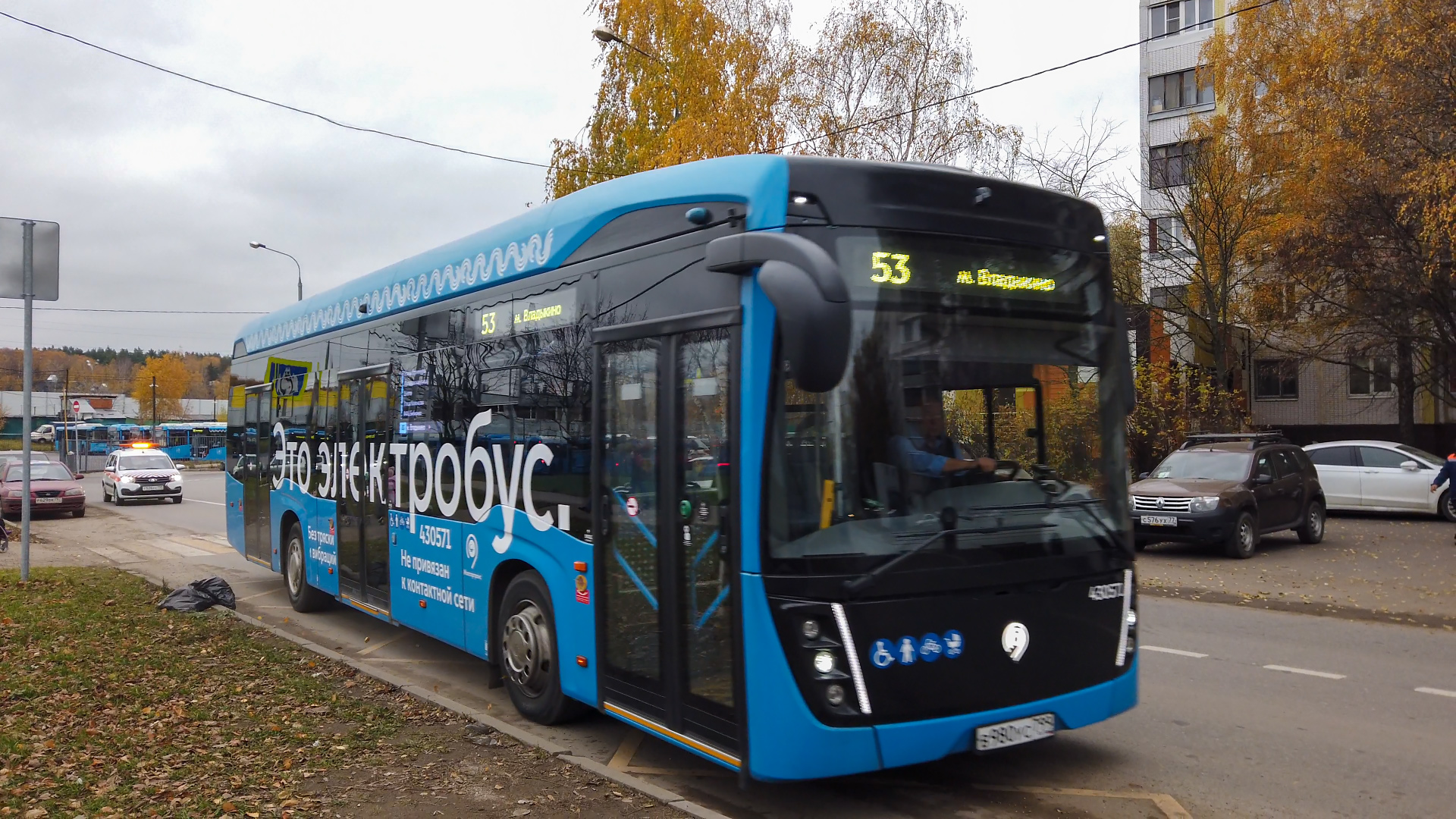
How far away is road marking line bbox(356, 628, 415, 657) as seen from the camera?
9.52m

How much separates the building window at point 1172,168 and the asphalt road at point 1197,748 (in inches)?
904

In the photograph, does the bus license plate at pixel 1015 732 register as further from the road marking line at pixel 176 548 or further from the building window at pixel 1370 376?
the building window at pixel 1370 376

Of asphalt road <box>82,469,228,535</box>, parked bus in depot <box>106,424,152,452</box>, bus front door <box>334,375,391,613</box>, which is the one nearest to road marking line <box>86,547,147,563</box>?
asphalt road <box>82,469,228,535</box>

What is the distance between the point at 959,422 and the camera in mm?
5000

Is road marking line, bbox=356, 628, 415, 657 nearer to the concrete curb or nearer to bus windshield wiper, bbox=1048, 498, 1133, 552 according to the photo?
the concrete curb

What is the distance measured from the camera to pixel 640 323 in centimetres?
579

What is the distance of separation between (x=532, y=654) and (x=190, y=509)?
27.6 meters

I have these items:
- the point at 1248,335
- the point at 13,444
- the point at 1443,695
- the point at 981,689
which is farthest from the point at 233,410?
the point at 13,444

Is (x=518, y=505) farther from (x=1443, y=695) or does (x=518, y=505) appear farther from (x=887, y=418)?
(x=1443, y=695)

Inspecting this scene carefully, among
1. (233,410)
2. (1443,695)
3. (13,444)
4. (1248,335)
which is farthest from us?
(13,444)

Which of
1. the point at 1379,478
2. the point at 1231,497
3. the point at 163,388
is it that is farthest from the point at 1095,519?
the point at 163,388

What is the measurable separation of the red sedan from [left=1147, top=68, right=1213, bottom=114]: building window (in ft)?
133

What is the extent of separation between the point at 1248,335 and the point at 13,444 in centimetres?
9021

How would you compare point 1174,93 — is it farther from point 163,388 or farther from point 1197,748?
point 163,388
